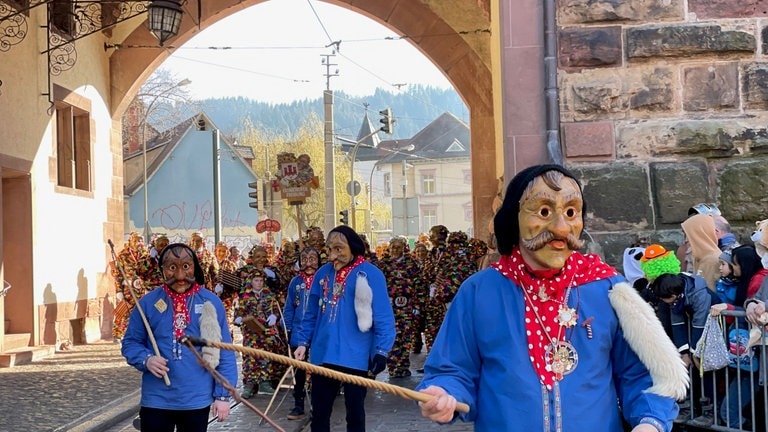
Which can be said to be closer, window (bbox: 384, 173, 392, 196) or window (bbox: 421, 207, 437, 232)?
window (bbox: 421, 207, 437, 232)

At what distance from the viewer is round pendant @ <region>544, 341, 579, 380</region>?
3533 millimetres

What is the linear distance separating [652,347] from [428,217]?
86.8m

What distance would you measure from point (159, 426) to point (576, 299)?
3.14 m

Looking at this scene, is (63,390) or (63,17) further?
(63,17)

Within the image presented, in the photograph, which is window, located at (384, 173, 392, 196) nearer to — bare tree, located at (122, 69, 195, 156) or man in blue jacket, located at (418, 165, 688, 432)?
bare tree, located at (122, 69, 195, 156)

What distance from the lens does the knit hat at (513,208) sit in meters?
3.72

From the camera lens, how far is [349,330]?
25.1ft

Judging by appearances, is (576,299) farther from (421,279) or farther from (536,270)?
(421,279)

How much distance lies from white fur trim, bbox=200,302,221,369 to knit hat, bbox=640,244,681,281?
2757 mm

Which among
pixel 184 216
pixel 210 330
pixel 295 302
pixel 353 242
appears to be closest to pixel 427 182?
pixel 184 216

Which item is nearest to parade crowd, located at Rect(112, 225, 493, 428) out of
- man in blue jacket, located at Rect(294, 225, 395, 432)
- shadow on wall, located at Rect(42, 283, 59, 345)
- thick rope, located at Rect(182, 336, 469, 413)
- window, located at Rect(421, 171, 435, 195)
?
shadow on wall, located at Rect(42, 283, 59, 345)

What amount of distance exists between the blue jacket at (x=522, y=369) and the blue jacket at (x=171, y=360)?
2.60 m

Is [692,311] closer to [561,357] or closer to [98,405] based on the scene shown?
[561,357]

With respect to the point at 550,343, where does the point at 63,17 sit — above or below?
above
